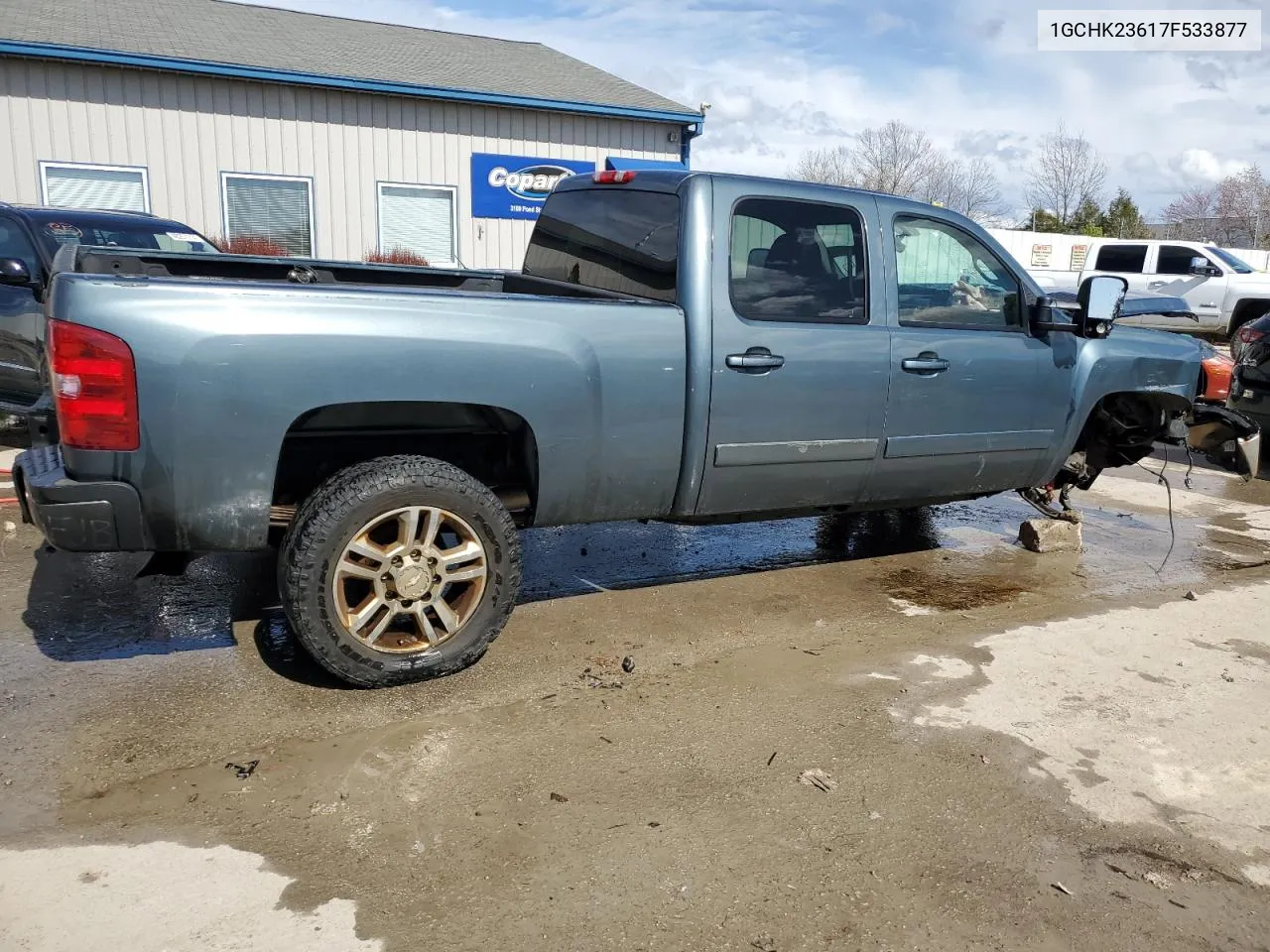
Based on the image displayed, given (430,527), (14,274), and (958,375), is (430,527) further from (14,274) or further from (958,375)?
(14,274)

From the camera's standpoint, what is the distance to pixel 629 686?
13.0 feet

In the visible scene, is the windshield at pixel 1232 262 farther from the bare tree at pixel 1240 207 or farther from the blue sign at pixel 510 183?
the bare tree at pixel 1240 207

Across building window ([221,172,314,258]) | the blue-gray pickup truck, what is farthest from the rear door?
building window ([221,172,314,258])

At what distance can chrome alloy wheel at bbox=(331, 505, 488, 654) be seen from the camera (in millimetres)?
3676

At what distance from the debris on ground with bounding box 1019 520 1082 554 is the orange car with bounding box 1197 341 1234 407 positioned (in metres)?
1.09

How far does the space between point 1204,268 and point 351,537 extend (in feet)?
59.5

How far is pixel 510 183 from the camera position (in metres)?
15.1

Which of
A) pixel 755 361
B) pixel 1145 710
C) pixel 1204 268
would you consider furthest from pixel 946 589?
pixel 1204 268


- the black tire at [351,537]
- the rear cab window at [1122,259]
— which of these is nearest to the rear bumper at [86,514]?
the black tire at [351,537]

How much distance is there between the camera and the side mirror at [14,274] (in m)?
6.46

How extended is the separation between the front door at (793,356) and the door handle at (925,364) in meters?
0.13

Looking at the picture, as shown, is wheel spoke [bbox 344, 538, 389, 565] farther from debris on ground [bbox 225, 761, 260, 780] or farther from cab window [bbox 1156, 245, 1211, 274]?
cab window [bbox 1156, 245, 1211, 274]

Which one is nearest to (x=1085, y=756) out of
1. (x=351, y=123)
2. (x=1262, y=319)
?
(x=1262, y=319)

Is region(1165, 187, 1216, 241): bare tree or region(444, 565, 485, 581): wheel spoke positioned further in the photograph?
region(1165, 187, 1216, 241): bare tree
